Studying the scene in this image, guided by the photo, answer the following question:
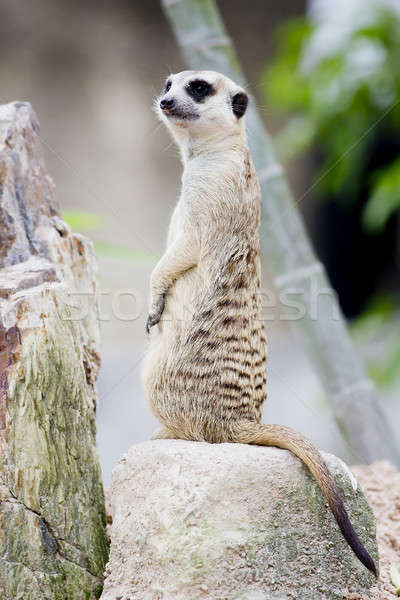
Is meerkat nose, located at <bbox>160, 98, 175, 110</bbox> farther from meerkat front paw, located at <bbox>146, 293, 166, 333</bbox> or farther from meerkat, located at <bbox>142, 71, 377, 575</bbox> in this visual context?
meerkat front paw, located at <bbox>146, 293, 166, 333</bbox>

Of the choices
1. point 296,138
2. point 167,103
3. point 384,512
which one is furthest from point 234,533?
point 296,138

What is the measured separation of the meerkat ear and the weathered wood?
1.77ft

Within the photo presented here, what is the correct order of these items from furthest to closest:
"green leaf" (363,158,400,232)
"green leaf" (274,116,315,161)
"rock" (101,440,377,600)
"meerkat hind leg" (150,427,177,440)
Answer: "green leaf" (274,116,315,161), "green leaf" (363,158,400,232), "meerkat hind leg" (150,427,177,440), "rock" (101,440,377,600)

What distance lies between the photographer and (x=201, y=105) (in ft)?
5.37

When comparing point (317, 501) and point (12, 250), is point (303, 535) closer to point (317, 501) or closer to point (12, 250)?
point (317, 501)

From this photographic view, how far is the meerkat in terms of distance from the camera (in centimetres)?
150

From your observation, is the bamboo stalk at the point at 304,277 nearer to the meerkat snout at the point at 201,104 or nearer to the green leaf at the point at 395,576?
the meerkat snout at the point at 201,104

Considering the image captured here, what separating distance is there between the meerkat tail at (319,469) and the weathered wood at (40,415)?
0.40 metres

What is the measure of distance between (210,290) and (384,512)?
84 cm

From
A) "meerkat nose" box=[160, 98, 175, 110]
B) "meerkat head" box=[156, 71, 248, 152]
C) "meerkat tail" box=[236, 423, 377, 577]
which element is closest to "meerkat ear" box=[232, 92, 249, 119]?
"meerkat head" box=[156, 71, 248, 152]

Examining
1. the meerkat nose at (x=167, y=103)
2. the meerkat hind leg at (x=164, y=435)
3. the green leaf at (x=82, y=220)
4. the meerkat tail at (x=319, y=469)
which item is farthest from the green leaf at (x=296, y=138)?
the meerkat tail at (x=319, y=469)

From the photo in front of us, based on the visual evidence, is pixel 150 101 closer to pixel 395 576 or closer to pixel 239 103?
pixel 239 103

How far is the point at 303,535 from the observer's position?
1.29 m

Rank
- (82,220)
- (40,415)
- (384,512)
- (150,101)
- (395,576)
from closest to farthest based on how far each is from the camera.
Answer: (40,415)
(395,576)
(384,512)
(82,220)
(150,101)
